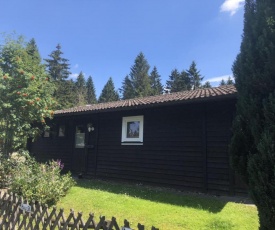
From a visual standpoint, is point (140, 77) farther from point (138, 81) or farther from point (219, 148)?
point (219, 148)

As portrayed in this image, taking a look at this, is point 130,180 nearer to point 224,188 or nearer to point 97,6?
point 224,188

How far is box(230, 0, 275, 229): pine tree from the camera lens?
3.15 meters

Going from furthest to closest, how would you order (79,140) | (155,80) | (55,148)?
(155,80) → (55,148) → (79,140)

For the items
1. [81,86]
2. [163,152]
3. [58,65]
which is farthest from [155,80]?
[163,152]

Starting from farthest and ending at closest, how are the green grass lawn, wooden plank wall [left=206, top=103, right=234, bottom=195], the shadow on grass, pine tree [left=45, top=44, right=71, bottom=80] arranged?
pine tree [left=45, top=44, right=71, bottom=80] → wooden plank wall [left=206, top=103, right=234, bottom=195] → the shadow on grass → the green grass lawn

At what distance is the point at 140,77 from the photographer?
175 feet

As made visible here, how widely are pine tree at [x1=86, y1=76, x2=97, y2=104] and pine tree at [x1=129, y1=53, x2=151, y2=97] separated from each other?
1625 centimetres

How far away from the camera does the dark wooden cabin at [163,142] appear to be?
319 inches

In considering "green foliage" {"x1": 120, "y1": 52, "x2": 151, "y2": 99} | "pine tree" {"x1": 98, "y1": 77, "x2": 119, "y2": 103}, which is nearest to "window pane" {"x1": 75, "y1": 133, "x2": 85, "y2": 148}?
"green foliage" {"x1": 120, "y1": 52, "x2": 151, "y2": 99}

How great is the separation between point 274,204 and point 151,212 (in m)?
3.44

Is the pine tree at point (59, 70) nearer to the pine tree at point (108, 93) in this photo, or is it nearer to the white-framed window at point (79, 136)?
the pine tree at point (108, 93)

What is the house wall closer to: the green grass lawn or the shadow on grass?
the shadow on grass

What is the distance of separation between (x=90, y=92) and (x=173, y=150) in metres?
61.4

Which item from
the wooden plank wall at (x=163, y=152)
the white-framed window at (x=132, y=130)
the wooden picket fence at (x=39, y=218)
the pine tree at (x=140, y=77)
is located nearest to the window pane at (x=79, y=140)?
the wooden plank wall at (x=163, y=152)
